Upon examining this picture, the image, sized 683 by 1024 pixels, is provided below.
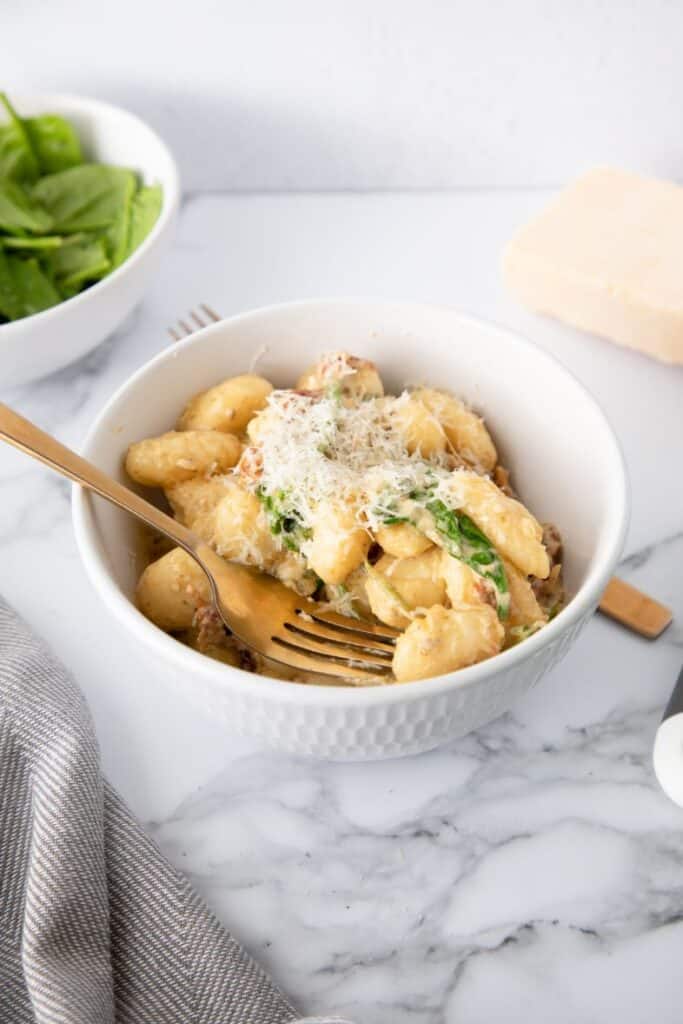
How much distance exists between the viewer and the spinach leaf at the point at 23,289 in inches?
58.8

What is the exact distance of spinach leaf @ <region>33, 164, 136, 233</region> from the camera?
1615 millimetres

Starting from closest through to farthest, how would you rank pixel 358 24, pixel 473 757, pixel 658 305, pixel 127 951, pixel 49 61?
pixel 127 951 → pixel 473 757 → pixel 658 305 → pixel 358 24 → pixel 49 61

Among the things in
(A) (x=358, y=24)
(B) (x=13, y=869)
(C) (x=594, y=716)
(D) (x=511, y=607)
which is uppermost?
(A) (x=358, y=24)

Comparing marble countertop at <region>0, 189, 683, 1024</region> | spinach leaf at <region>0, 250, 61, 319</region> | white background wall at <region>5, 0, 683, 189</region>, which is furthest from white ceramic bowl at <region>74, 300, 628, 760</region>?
white background wall at <region>5, 0, 683, 189</region>

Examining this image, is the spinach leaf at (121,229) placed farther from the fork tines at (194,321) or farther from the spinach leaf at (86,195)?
the fork tines at (194,321)

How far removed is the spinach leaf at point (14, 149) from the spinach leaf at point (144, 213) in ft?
0.65

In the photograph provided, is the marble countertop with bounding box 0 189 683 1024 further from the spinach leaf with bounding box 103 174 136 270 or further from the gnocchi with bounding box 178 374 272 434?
the spinach leaf with bounding box 103 174 136 270

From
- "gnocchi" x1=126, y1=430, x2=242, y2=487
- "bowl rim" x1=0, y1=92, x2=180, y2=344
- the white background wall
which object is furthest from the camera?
the white background wall

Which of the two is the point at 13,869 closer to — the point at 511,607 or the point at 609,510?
the point at 511,607

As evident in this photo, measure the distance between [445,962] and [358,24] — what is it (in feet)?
4.34

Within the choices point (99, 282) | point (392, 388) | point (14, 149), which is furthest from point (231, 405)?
point (14, 149)

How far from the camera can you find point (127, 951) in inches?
36.0

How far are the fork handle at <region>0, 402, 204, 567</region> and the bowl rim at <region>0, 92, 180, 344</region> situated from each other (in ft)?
1.24

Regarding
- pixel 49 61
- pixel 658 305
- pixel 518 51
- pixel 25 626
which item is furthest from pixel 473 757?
pixel 49 61
